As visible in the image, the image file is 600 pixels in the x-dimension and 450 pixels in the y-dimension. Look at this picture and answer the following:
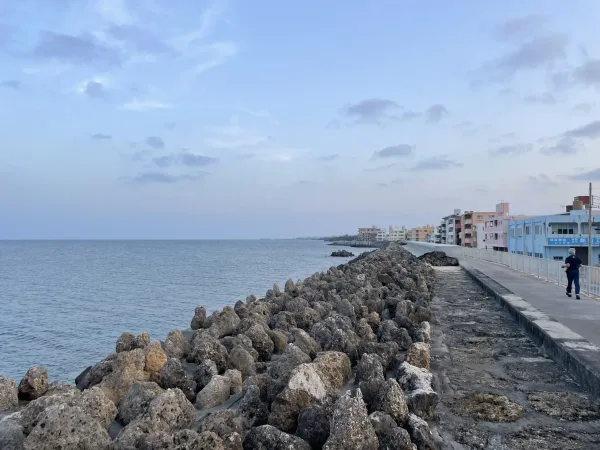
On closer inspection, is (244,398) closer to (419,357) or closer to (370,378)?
(370,378)

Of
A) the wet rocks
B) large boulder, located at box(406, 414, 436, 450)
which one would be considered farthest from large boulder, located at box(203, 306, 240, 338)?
large boulder, located at box(406, 414, 436, 450)

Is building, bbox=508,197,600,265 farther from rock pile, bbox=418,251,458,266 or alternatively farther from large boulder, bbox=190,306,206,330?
large boulder, bbox=190,306,206,330

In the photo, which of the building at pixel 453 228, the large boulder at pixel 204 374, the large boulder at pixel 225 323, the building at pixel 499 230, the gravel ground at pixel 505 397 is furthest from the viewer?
the building at pixel 453 228

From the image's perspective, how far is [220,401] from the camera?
433 centimetres

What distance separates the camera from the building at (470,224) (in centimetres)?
7744

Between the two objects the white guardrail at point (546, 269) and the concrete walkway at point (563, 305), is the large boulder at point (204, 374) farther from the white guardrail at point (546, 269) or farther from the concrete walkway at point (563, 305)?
the white guardrail at point (546, 269)

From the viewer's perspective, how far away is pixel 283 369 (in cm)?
430

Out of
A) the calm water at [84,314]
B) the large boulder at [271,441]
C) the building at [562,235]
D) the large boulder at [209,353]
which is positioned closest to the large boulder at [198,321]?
the calm water at [84,314]

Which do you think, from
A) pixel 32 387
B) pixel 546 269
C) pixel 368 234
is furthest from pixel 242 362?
pixel 368 234

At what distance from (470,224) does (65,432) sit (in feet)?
271

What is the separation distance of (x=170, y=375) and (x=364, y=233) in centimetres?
18174

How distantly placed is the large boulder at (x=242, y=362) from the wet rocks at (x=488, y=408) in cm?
221

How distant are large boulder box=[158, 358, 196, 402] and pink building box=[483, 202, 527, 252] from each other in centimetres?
5464

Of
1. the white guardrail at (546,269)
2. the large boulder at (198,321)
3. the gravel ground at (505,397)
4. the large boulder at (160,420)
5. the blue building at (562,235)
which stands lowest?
the large boulder at (198,321)
